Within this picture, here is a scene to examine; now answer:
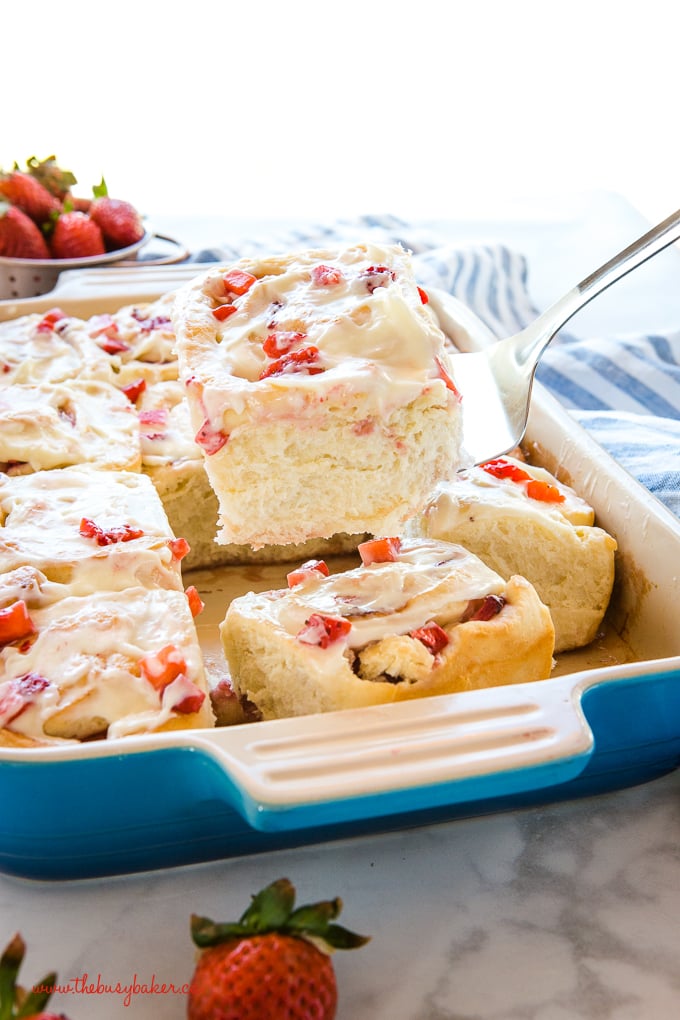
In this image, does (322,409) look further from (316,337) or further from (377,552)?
(377,552)

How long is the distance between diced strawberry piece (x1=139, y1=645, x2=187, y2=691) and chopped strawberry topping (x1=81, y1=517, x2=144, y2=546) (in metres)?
0.55

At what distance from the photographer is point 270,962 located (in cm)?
172

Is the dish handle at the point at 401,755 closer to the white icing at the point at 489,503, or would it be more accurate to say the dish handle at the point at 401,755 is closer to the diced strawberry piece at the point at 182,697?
the diced strawberry piece at the point at 182,697

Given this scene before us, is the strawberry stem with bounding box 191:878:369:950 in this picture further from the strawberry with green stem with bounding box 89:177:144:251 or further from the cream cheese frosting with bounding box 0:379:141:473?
the strawberry with green stem with bounding box 89:177:144:251

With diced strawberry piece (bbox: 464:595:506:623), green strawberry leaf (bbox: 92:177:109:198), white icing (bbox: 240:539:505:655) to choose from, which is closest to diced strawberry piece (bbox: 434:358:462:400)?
white icing (bbox: 240:539:505:655)

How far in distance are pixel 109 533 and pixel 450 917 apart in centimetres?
130

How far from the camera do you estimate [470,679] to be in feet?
7.84

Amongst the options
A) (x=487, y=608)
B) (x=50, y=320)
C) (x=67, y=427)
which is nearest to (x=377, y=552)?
(x=487, y=608)

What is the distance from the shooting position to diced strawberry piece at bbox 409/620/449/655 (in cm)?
237

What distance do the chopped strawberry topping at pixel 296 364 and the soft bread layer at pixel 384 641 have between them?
1.72ft

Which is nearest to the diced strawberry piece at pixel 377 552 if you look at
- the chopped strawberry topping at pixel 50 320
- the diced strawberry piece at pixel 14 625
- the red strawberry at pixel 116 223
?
the diced strawberry piece at pixel 14 625

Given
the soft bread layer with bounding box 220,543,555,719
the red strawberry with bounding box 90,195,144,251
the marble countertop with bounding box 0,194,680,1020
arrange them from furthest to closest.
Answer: the red strawberry with bounding box 90,195,144,251, the soft bread layer with bounding box 220,543,555,719, the marble countertop with bounding box 0,194,680,1020

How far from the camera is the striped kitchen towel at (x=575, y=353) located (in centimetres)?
371

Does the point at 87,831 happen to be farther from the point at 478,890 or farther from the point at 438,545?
the point at 438,545
